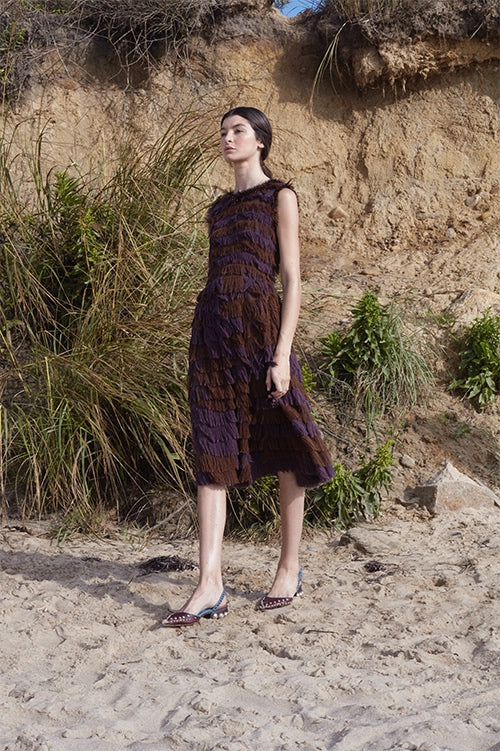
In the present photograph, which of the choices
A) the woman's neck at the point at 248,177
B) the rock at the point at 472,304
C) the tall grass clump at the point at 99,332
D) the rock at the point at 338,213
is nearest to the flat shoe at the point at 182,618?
the tall grass clump at the point at 99,332

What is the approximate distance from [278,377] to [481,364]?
8.57 feet

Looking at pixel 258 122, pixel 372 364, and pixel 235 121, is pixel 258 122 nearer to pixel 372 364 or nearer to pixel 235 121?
pixel 235 121

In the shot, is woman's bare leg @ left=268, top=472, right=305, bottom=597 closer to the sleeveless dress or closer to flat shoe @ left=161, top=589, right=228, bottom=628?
the sleeveless dress

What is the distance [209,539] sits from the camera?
3.35 metres

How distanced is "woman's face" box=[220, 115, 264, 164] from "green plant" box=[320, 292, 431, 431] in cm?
195

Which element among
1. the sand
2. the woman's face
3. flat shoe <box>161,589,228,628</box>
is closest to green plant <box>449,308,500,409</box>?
the sand

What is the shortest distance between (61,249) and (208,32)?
306cm

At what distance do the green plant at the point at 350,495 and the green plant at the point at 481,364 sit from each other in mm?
931

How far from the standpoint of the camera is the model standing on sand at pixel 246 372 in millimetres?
3352

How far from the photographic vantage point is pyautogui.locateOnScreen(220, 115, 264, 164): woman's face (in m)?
3.46

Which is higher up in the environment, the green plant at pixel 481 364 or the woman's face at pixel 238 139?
the woman's face at pixel 238 139

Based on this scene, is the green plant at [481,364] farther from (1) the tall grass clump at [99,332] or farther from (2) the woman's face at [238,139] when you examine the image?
(2) the woman's face at [238,139]

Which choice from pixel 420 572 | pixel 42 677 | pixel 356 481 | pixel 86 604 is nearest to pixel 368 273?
pixel 356 481

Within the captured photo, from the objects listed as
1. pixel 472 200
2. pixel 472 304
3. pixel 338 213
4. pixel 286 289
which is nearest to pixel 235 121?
pixel 286 289
